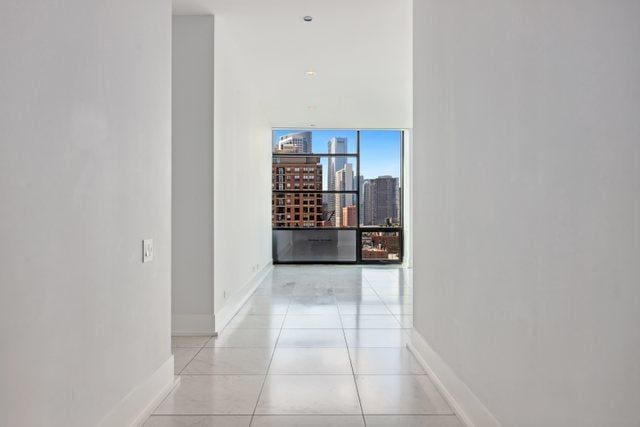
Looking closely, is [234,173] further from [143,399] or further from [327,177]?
[327,177]

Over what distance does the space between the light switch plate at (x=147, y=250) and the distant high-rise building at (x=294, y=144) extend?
7.55m

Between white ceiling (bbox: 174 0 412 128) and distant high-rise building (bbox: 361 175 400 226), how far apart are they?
2.34m

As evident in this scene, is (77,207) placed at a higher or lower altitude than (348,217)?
higher

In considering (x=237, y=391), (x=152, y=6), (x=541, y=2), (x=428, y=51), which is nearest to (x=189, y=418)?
(x=237, y=391)

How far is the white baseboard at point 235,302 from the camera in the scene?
4.15m

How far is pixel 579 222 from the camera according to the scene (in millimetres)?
1303

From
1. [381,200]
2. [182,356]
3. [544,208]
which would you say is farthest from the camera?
[381,200]

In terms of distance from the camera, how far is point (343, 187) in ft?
32.5

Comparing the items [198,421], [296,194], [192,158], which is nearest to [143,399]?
[198,421]

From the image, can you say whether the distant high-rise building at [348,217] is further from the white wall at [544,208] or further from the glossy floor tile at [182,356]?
the white wall at [544,208]

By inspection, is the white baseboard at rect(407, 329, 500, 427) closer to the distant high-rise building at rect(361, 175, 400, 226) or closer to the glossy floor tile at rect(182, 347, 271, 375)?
the glossy floor tile at rect(182, 347, 271, 375)

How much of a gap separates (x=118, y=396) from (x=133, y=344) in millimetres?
260

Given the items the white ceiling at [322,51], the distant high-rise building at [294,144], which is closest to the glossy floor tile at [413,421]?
the white ceiling at [322,51]

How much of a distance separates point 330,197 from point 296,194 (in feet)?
2.53
